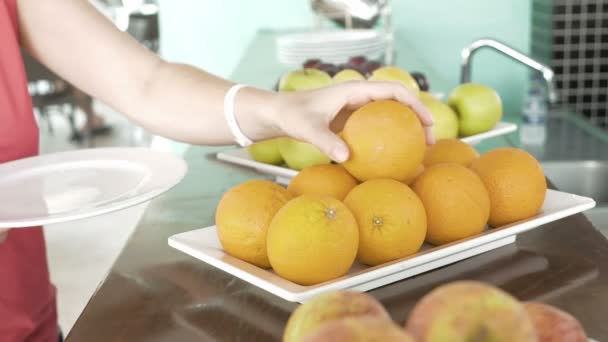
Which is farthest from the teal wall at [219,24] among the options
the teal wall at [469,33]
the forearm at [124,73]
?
the forearm at [124,73]

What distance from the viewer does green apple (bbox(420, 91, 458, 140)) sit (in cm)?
140

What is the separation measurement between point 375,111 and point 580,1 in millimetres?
1881

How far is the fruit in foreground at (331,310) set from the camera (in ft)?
1.58

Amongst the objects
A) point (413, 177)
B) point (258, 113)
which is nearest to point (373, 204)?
point (413, 177)

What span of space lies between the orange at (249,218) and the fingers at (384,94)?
0.15 m

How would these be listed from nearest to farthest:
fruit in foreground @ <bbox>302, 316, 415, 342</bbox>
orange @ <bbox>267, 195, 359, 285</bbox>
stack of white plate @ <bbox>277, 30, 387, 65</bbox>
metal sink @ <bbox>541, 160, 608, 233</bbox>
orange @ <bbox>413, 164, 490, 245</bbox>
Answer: fruit in foreground @ <bbox>302, 316, 415, 342</bbox>
orange @ <bbox>267, 195, 359, 285</bbox>
orange @ <bbox>413, 164, 490, 245</bbox>
metal sink @ <bbox>541, 160, 608, 233</bbox>
stack of white plate @ <bbox>277, 30, 387, 65</bbox>

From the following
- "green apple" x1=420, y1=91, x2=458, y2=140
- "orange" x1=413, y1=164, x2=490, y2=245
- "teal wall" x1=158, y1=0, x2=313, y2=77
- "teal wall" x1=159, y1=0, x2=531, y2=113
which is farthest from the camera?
"teal wall" x1=158, y1=0, x2=313, y2=77

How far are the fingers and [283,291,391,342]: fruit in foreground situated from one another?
1.48ft

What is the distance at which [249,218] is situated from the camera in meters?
0.86

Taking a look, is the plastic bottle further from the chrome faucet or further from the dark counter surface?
the dark counter surface

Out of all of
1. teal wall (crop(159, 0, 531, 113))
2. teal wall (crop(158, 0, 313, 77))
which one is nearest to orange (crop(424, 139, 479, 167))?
teal wall (crop(159, 0, 531, 113))

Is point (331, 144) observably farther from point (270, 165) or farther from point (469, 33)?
point (469, 33)

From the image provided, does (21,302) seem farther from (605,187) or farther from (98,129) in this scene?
(98,129)

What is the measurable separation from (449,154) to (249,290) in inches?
12.5
